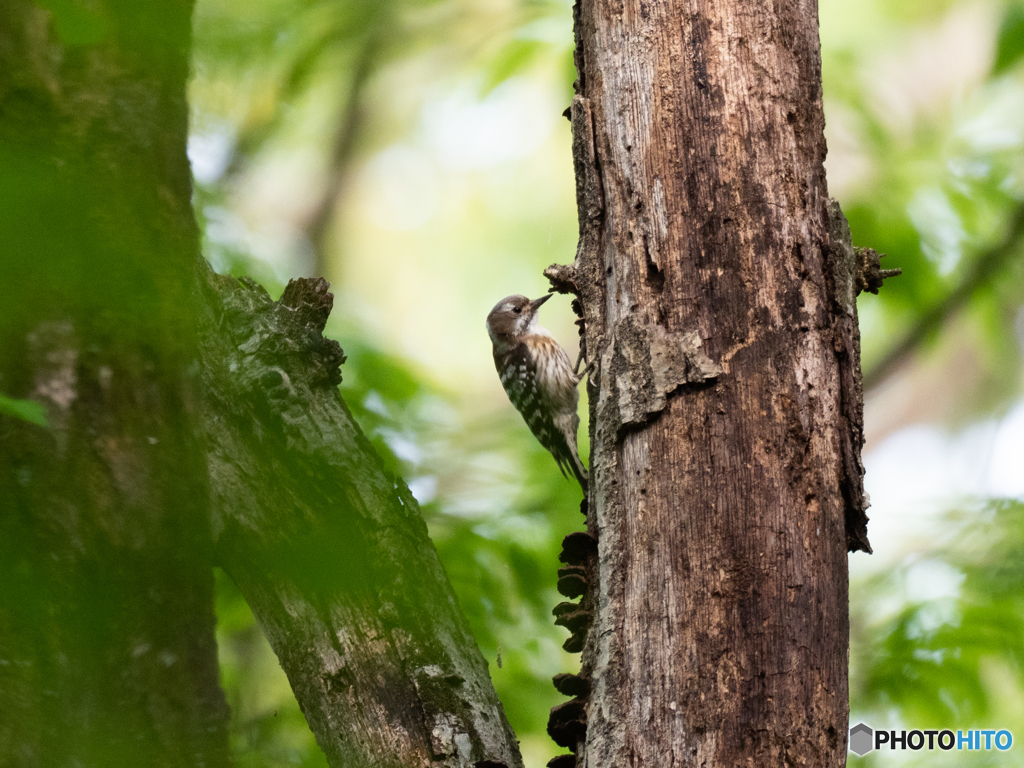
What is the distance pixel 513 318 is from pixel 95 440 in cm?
584

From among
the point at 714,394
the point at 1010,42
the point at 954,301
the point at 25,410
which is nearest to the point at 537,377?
the point at 954,301

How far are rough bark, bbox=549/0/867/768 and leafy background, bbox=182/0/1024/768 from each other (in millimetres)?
1125

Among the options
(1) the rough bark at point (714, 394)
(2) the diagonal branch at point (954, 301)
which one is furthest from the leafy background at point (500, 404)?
(1) the rough bark at point (714, 394)

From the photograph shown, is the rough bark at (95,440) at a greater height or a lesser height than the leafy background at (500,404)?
lesser

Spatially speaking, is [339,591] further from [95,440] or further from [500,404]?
[500,404]

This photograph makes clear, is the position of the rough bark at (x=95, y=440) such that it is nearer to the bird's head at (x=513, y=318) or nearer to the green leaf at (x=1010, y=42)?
the green leaf at (x=1010, y=42)

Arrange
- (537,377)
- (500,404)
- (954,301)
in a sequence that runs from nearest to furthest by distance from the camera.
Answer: (954,301) < (537,377) < (500,404)

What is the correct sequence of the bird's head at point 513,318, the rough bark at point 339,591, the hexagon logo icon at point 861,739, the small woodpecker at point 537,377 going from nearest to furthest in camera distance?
the rough bark at point 339,591
the hexagon logo icon at point 861,739
the small woodpecker at point 537,377
the bird's head at point 513,318

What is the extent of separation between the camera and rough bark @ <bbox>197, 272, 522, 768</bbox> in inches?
85.7

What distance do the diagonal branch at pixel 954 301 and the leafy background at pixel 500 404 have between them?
0.01 metres

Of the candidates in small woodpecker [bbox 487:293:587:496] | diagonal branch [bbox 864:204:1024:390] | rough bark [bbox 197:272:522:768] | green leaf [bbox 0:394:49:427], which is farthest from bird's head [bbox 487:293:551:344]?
green leaf [bbox 0:394:49:427]

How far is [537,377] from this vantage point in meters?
6.39

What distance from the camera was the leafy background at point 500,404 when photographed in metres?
4.00

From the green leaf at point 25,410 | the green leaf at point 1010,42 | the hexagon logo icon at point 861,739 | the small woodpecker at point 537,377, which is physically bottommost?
the green leaf at point 25,410
